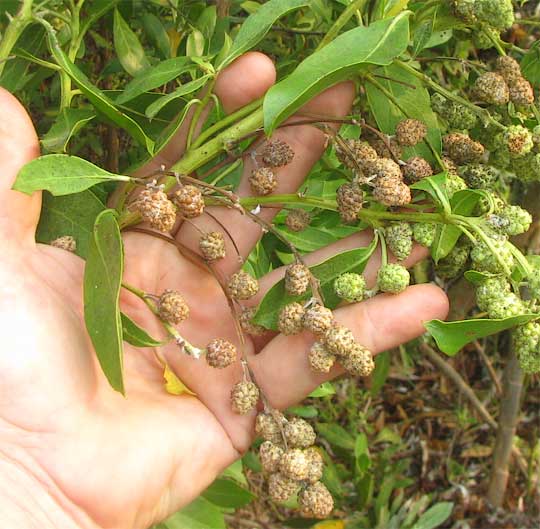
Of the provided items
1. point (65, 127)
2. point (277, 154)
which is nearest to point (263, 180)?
point (277, 154)

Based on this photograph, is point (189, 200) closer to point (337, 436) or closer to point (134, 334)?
point (134, 334)

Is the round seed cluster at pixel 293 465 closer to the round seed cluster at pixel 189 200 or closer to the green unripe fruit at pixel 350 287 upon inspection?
the green unripe fruit at pixel 350 287

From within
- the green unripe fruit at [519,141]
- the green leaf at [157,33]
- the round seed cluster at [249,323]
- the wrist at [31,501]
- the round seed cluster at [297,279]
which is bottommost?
the wrist at [31,501]

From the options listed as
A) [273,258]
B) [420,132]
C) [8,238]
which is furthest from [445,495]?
[8,238]

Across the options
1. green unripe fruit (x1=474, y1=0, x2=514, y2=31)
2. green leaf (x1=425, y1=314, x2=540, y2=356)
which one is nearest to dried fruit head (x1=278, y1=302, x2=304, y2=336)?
green leaf (x1=425, y1=314, x2=540, y2=356)

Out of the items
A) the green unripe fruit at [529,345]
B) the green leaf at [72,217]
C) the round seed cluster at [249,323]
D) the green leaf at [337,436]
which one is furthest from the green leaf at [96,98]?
the green leaf at [337,436]

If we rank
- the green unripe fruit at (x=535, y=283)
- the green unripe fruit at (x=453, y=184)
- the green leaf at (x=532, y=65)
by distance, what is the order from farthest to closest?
the green leaf at (x=532, y=65) < the green unripe fruit at (x=453, y=184) < the green unripe fruit at (x=535, y=283)

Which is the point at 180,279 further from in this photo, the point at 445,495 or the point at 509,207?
the point at 445,495
